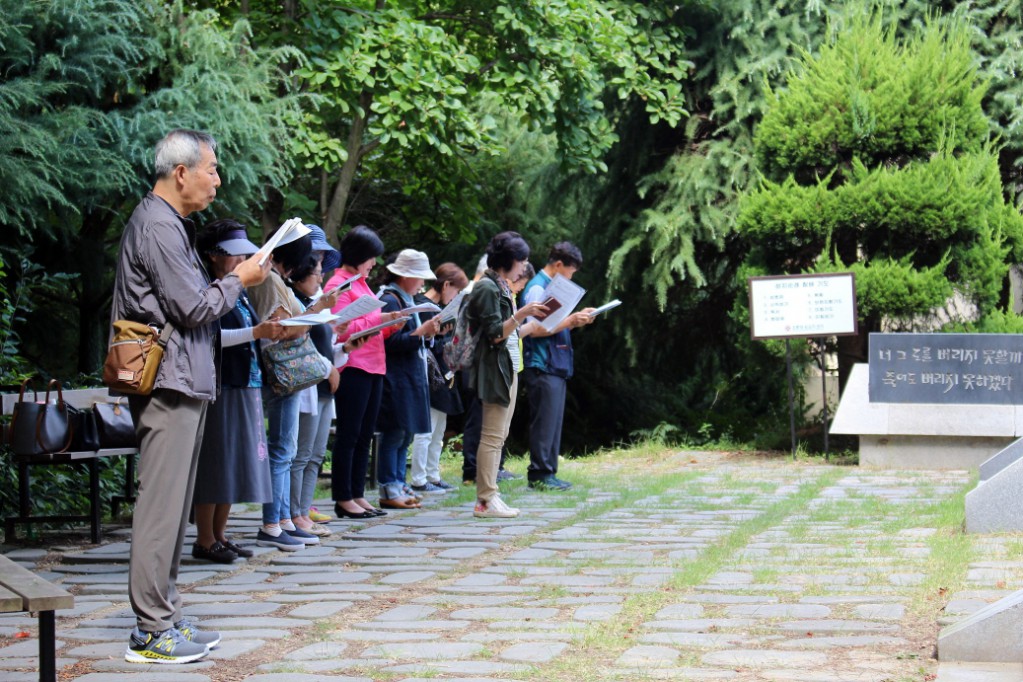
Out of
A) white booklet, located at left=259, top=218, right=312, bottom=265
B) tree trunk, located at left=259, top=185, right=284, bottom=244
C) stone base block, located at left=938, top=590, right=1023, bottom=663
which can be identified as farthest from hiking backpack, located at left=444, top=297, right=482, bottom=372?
tree trunk, located at left=259, top=185, right=284, bottom=244

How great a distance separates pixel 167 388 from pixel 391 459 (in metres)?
4.94

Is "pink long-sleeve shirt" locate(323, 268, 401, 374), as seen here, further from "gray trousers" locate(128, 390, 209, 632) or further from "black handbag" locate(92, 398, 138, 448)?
"gray trousers" locate(128, 390, 209, 632)

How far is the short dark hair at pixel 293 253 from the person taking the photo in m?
7.43

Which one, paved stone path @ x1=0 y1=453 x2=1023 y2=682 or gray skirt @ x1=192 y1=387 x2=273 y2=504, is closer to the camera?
paved stone path @ x1=0 y1=453 x2=1023 y2=682

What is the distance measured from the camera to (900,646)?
477 cm

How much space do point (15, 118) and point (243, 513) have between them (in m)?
3.02

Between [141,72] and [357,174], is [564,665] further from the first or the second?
[357,174]

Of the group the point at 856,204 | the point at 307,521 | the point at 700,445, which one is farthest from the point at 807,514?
the point at 700,445

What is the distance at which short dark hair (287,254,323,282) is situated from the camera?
771cm

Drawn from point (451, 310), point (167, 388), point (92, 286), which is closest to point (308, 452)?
point (451, 310)

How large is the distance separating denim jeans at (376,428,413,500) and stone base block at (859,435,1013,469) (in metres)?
4.82

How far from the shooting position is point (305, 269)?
25.5ft

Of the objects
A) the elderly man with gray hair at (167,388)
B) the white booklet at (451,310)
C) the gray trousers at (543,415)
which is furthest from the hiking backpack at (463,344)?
the elderly man with gray hair at (167,388)

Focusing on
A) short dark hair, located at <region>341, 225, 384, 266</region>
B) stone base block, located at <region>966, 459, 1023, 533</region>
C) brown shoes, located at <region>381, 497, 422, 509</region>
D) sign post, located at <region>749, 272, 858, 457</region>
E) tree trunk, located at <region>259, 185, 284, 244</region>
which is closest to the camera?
stone base block, located at <region>966, 459, 1023, 533</region>
